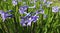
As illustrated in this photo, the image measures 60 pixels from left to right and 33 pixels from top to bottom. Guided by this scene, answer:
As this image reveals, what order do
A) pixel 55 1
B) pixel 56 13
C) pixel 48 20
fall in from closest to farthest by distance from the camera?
pixel 48 20 < pixel 56 13 < pixel 55 1

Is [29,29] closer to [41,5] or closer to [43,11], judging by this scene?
[43,11]

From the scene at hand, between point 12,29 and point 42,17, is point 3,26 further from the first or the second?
point 42,17

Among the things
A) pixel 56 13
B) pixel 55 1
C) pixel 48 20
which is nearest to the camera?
pixel 48 20

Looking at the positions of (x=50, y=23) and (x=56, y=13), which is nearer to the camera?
(x=50, y=23)

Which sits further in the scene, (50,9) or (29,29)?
(50,9)

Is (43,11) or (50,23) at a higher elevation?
(43,11)

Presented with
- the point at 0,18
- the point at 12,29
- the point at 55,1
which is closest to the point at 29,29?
the point at 12,29

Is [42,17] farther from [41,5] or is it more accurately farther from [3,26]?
[3,26]

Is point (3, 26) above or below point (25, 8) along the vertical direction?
below
